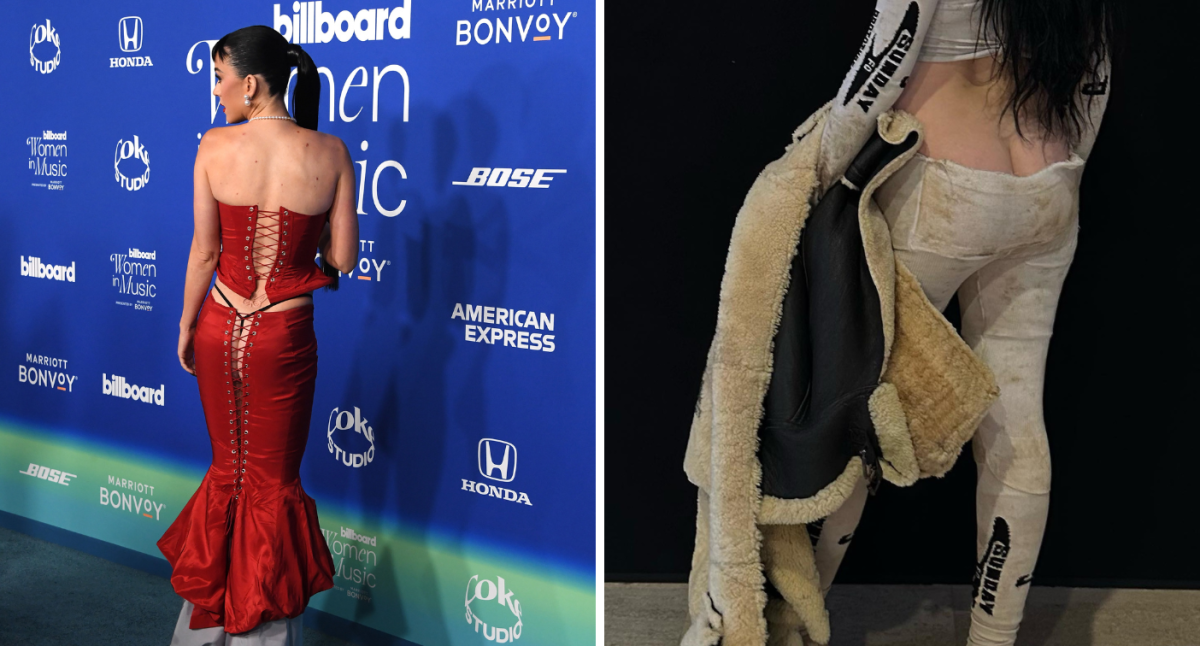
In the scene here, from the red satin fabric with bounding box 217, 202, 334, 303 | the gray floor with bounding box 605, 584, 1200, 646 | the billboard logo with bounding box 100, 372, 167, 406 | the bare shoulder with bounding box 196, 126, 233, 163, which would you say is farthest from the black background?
the billboard logo with bounding box 100, 372, 167, 406

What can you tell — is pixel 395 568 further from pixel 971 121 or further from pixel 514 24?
pixel 971 121

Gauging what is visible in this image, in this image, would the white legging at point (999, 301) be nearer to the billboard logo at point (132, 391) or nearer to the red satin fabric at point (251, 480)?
the red satin fabric at point (251, 480)

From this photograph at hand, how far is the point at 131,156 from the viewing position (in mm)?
3367

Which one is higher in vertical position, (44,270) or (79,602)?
(44,270)

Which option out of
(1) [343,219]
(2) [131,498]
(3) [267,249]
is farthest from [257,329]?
(2) [131,498]

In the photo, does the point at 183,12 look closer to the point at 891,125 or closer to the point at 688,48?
the point at 688,48

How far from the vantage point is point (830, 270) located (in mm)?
1994

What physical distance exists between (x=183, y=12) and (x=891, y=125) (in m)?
2.25

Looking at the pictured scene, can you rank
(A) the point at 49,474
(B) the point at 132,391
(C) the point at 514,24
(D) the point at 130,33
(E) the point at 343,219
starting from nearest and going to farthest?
(E) the point at 343,219 → (C) the point at 514,24 → (D) the point at 130,33 → (B) the point at 132,391 → (A) the point at 49,474

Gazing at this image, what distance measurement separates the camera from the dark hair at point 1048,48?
1.88 meters

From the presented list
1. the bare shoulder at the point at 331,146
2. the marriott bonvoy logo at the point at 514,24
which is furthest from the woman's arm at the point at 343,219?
the marriott bonvoy logo at the point at 514,24

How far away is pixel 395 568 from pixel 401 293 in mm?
778

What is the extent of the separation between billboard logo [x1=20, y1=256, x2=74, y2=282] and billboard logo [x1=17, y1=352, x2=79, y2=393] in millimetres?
286

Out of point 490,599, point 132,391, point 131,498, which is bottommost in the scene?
point 490,599
